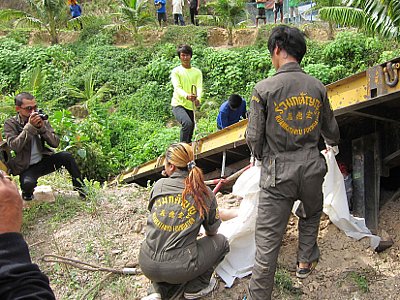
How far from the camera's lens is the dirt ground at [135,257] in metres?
4.07

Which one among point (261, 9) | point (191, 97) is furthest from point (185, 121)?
point (261, 9)

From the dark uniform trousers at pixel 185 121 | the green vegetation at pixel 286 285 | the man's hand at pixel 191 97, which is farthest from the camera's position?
the dark uniform trousers at pixel 185 121

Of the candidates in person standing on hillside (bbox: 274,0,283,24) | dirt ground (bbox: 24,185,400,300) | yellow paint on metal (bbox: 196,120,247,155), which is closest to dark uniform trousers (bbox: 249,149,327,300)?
dirt ground (bbox: 24,185,400,300)

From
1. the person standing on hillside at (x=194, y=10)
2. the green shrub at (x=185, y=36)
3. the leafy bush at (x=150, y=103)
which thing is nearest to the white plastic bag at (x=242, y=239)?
the leafy bush at (x=150, y=103)

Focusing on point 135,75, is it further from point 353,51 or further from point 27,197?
point 27,197

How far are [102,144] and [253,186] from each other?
24.3 feet

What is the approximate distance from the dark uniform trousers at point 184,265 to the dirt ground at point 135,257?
287 mm

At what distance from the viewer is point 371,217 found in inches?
201

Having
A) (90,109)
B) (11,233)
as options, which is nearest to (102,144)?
(90,109)

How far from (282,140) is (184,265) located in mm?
1209

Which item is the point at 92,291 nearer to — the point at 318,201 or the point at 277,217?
the point at 277,217

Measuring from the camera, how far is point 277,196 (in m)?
3.58

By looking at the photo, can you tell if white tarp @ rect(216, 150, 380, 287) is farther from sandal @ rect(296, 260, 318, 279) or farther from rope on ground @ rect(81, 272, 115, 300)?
rope on ground @ rect(81, 272, 115, 300)

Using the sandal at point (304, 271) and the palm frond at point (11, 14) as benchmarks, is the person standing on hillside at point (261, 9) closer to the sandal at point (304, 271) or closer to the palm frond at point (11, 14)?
the palm frond at point (11, 14)
